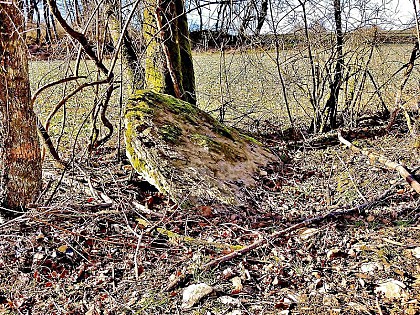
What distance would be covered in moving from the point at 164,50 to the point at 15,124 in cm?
257

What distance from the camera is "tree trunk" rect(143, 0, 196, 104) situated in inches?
216

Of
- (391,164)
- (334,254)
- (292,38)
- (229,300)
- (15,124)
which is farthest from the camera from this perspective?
(292,38)

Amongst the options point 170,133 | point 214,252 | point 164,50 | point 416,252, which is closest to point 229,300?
point 214,252

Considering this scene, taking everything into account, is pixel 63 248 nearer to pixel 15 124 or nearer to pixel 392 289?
pixel 15 124

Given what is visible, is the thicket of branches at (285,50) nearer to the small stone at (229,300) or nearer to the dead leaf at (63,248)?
the dead leaf at (63,248)

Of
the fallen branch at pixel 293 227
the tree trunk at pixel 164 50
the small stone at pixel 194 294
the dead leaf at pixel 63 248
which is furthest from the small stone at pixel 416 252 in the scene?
the tree trunk at pixel 164 50

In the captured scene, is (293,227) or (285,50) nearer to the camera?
(293,227)

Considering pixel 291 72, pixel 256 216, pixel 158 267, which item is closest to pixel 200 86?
pixel 291 72

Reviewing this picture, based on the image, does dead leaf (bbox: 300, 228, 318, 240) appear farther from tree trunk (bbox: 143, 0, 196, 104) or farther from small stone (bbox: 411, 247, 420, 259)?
tree trunk (bbox: 143, 0, 196, 104)

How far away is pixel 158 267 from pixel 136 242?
377 mm

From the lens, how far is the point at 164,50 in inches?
220

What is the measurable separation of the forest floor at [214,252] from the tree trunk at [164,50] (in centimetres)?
193

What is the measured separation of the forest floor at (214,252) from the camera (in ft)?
8.81

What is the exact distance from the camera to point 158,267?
3.11 meters
